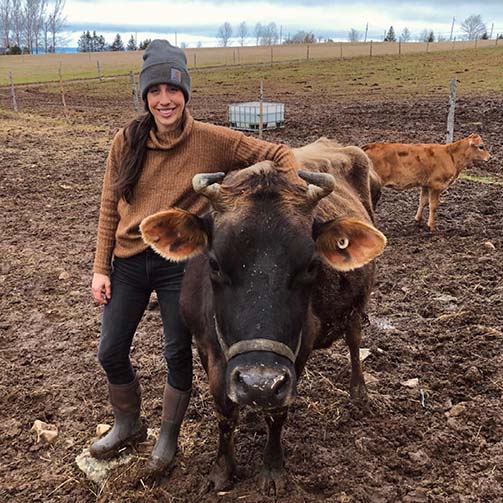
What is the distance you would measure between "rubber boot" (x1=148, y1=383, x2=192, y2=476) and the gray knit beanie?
72.8 inches

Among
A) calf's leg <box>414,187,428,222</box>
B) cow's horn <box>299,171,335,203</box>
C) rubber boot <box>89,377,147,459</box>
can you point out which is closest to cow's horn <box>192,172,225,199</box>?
cow's horn <box>299,171,335,203</box>

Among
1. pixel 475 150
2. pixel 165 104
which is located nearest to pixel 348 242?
pixel 165 104

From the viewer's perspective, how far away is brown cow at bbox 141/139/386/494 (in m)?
2.57

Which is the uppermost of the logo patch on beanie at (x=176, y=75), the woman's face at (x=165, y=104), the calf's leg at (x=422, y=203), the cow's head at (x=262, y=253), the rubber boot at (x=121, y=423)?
the logo patch on beanie at (x=176, y=75)

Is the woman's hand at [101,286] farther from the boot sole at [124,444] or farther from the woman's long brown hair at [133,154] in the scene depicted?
the boot sole at [124,444]

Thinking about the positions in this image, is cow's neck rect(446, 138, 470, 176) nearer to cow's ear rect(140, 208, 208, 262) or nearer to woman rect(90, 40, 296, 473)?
woman rect(90, 40, 296, 473)

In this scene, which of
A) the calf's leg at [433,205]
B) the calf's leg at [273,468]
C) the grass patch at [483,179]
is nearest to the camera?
the calf's leg at [273,468]

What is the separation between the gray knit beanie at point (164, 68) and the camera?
3227mm

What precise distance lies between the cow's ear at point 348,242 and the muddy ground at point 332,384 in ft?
4.83

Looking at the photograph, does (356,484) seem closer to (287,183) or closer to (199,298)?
(199,298)


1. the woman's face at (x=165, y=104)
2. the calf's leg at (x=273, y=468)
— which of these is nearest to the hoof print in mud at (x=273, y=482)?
the calf's leg at (x=273, y=468)

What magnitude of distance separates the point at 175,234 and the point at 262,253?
59 cm

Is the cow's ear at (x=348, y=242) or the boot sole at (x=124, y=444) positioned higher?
the cow's ear at (x=348, y=242)

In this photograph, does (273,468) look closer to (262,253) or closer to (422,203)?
(262,253)
